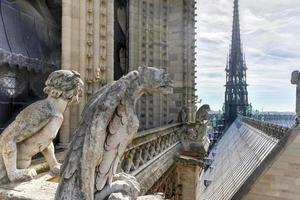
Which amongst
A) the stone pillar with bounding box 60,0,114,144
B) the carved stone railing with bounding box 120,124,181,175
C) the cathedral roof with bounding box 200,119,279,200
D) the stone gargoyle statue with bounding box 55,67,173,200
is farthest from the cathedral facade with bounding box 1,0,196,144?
the stone gargoyle statue with bounding box 55,67,173,200

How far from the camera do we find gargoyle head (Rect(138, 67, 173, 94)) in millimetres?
1789

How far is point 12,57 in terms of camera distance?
4.73 m

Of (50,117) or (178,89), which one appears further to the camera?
(178,89)

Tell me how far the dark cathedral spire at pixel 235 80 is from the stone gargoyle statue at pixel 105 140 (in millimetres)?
46677

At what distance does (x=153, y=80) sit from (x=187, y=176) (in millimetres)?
6459

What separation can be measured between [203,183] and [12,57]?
17868mm

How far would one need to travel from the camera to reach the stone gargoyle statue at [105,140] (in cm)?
161

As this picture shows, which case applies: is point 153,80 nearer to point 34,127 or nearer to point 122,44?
point 34,127

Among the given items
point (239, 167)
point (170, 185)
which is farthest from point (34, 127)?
point (239, 167)

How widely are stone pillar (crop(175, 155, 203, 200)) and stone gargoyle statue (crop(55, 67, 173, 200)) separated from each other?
6012mm

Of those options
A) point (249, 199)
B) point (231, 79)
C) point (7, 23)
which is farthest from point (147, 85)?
point (231, 79)

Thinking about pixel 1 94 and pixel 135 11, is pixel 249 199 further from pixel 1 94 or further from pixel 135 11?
pixel 135 11

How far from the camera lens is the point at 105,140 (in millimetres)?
1689

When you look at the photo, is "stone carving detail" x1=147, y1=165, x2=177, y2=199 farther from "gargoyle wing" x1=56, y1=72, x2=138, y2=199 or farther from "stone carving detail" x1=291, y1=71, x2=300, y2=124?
"gargoyle wing" x1=56, y1=72, x2=138, y2=199
